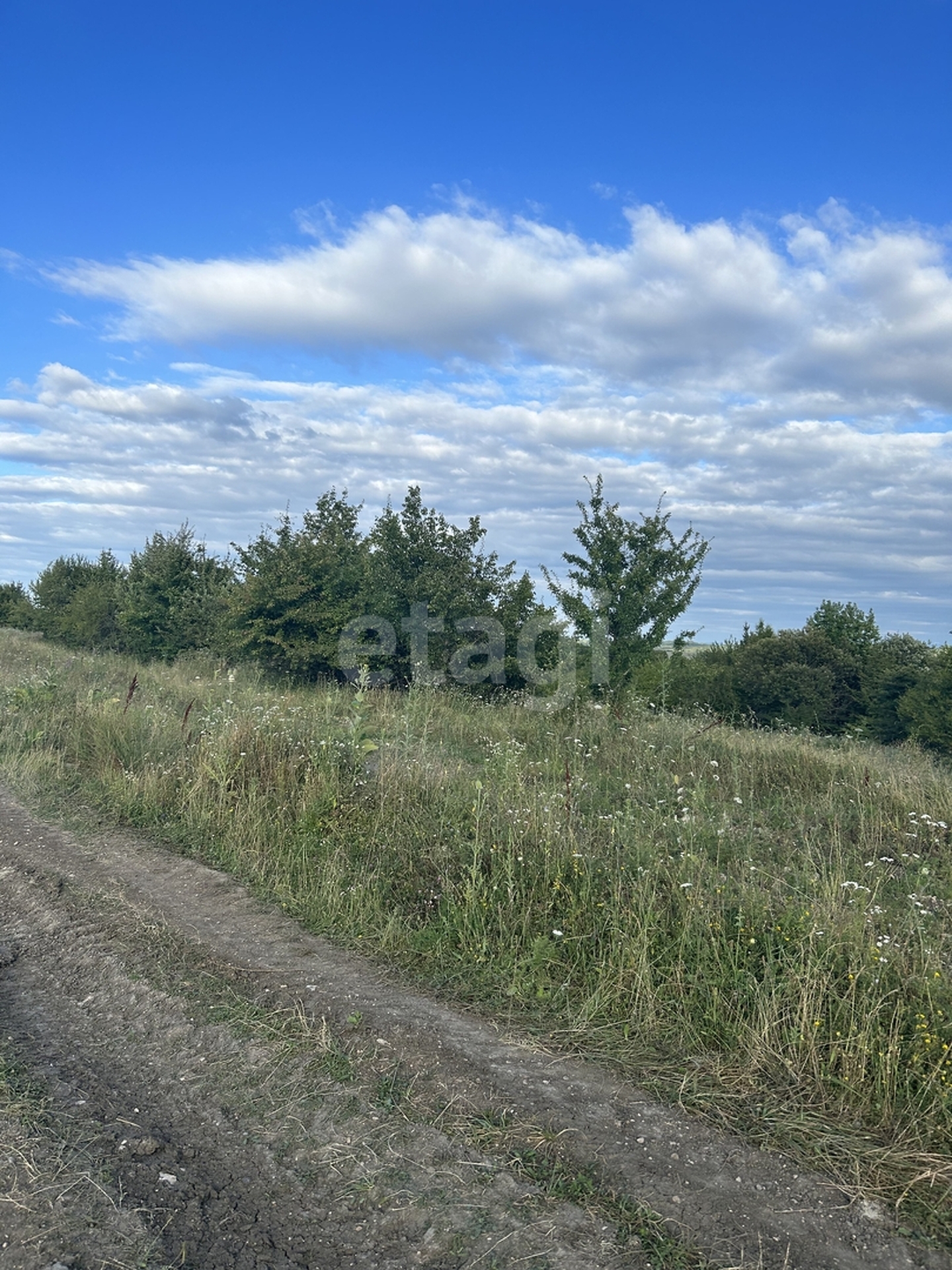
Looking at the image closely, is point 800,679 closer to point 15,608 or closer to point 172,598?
point 172,598

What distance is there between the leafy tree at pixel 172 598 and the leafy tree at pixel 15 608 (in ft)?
44.7

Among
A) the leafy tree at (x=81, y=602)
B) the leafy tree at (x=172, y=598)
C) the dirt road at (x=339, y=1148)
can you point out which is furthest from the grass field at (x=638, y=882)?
the leafy tree at (x=81, y=602)

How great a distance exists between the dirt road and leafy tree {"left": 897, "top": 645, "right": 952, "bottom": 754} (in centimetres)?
2161

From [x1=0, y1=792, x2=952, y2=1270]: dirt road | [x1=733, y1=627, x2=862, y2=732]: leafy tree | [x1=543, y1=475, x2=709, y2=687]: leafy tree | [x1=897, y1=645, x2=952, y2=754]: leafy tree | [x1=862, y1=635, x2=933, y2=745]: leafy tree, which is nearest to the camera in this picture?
[x1=0, y1=792, x2=952, y2=1270]: dirt road

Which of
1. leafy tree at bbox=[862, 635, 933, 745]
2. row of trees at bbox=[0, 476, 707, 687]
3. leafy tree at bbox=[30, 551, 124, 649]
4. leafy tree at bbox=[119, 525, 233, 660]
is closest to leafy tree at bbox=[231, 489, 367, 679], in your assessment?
row of trees at bbox=[0, 476, 707, 687]

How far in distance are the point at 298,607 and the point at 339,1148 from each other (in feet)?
50.5

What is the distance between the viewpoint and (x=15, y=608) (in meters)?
40.2

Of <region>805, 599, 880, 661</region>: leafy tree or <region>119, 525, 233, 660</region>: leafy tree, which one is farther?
<region>805, 599, 880, 661</region>: leafy tree

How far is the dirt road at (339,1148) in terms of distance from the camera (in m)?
2.48

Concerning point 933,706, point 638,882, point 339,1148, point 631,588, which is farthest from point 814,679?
point 339,1148

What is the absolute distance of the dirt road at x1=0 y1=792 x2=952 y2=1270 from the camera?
2.48 m

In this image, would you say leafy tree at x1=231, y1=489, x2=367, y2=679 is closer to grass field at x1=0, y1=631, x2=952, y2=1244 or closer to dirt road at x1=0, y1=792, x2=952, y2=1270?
grass field at x1=0, y1=631, x2=952, y2=1244

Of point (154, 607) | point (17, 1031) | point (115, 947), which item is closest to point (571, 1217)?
point (17, 1031)

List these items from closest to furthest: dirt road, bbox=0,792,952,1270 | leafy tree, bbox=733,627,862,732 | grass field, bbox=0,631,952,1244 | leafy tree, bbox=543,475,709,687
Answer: dirt road, bbox=0,792,952,1270 → grass field, bbox=0,631,952,1244 → leafy tree, bbox=543,475,709,687 → leafy tree, bbox=733,627,862,732
